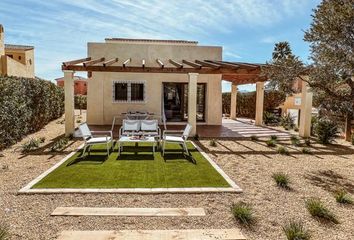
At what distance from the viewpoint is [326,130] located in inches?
511

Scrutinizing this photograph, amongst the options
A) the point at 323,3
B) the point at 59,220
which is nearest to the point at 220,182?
the point at 59,220

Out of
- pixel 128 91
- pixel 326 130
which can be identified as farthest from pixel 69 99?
pixel 326 130

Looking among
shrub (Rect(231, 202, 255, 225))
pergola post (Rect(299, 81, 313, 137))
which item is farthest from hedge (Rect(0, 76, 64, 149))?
pergola post (Rect(299, 81, 313, 137))

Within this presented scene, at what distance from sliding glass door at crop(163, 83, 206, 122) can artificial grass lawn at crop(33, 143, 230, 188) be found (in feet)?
30.6

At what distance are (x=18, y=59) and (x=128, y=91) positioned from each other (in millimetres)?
34631

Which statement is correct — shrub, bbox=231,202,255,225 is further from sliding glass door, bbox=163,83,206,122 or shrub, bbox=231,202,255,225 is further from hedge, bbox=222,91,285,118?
hedge, bbox=222,91,285,118

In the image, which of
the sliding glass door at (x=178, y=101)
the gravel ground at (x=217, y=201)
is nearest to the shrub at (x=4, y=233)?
the gravel ground at (x=217, y=201)

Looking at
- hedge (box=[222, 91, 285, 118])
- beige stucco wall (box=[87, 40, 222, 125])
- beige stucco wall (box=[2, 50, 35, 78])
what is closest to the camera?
beige stucco wall (box=[87, 40, 222, 125])

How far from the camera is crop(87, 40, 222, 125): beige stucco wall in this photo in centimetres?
1783

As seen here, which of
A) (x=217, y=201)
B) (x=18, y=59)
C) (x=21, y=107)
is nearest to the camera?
(x=217, y=201)

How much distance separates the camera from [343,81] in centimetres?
796

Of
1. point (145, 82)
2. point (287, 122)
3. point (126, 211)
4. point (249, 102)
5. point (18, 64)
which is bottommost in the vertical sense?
point (126, 211)

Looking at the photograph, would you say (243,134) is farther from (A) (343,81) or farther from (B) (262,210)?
(B) (262,210)

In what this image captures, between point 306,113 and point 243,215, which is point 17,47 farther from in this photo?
point 243,215
